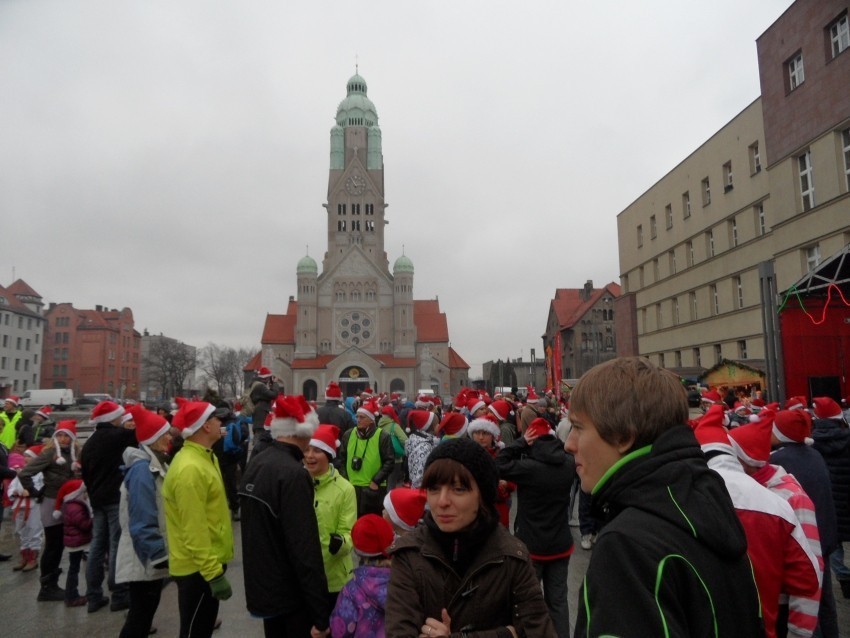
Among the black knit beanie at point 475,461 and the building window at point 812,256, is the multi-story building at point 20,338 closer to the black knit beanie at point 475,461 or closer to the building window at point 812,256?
the building window at point 812,256

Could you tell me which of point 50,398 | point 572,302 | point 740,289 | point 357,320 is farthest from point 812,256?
point 50,398

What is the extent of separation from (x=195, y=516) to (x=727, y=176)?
96.2 ft

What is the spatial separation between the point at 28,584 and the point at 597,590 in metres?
8.45

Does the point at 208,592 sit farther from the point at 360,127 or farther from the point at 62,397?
the point at 360,127

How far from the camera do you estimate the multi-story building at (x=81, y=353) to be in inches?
2918

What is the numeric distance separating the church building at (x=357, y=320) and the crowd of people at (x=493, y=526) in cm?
5234

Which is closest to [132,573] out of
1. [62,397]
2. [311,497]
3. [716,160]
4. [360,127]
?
[311,497]

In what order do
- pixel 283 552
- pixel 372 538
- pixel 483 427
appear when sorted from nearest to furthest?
pixel 372 538
pixel 283 552
pixel 483 427

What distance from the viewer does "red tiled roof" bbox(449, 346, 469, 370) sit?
70375 millimetres

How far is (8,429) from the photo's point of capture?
11.6m

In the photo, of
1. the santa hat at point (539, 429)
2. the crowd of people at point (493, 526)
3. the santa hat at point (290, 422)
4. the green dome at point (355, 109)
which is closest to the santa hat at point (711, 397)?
the crowd of people at point (493, 526)

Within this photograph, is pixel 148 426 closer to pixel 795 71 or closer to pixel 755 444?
pixel 755 444

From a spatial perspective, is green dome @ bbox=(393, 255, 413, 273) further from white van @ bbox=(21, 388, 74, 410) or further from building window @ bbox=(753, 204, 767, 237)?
building window @ bbox=(753, 204, 767, 237)

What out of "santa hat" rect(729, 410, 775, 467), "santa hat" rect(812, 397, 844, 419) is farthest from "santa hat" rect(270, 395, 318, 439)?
"santa hat" rect(812, 397, 844, 419)
